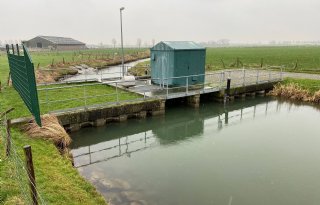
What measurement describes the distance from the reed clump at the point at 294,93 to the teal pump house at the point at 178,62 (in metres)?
5.88

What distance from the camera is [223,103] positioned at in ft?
55.5

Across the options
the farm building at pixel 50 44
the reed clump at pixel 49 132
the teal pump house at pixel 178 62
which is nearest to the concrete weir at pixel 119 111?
the reed clump at pixel 49 132

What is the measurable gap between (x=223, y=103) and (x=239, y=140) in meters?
5.96

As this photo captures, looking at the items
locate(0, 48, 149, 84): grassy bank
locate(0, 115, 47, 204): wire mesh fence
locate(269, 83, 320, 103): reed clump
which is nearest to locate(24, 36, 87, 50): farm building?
locate(0, 48, 149, 84): grassy bank

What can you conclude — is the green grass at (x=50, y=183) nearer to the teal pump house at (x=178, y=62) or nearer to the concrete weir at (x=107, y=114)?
the concrete weir at (x=107, y=114)

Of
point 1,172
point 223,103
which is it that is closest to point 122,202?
point 1,172

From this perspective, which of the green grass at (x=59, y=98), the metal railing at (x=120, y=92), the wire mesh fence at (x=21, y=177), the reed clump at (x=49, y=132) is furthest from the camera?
the metal railing at (x=120, y=92)

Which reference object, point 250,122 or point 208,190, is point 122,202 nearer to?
point 208,190

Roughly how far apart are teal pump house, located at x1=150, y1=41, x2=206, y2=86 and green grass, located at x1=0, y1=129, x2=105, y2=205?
8877mm

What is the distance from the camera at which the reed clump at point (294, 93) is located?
17.0 metres

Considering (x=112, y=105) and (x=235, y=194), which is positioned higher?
(x=112, y=105)

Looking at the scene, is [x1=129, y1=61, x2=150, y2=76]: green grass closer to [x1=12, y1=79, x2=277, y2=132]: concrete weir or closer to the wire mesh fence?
[x1=12, y1=79, x2=277, y2=132]: concrete weir

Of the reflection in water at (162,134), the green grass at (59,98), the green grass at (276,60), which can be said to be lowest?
the reflection in water at (162,134)

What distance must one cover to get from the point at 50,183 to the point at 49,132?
334 centimetres
